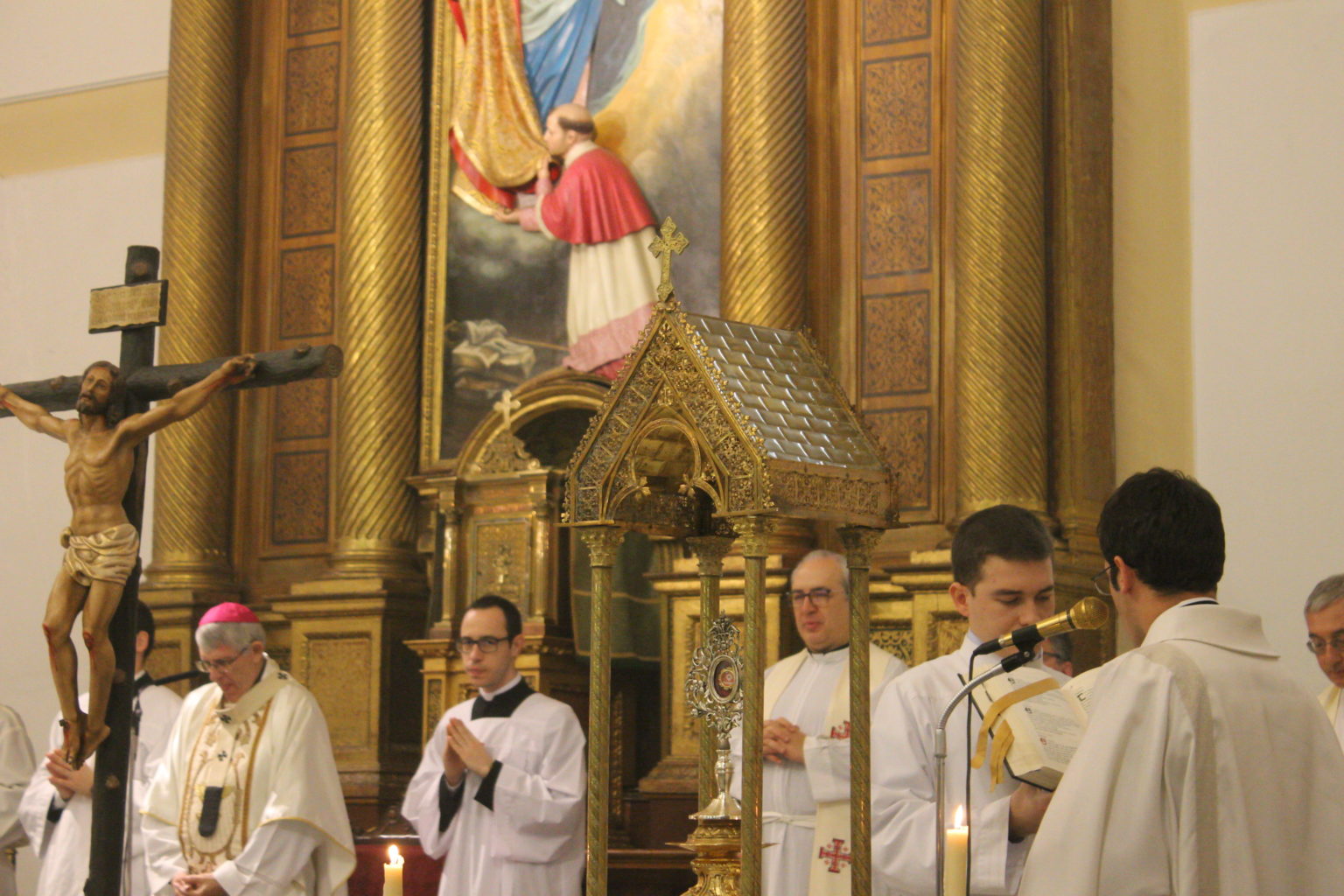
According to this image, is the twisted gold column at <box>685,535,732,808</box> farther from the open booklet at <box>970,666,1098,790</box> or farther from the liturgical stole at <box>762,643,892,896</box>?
the open booklet at <box>970,666,1098,790</box>

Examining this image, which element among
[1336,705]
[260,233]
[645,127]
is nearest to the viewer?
[1336,705]

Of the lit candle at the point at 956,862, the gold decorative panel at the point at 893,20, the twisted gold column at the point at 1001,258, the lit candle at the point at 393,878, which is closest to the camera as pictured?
the lit candle at the point at 956,862

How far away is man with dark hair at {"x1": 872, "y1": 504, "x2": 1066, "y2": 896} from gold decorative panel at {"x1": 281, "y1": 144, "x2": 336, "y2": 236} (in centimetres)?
603

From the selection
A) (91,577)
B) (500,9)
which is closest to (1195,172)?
(500,9)

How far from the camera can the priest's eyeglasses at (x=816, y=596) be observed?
6168 millimetres

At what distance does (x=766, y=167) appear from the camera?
8453 mm

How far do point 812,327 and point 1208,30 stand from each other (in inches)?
86.8

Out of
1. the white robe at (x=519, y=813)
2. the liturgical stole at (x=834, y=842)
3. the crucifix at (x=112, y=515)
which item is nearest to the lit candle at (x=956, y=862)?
the liturgical stole at (x=834, y=842)

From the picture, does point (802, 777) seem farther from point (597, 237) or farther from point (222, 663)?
point (597, 237)

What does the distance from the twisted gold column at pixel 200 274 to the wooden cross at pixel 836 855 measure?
189 inches

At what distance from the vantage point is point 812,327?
845 centimetres

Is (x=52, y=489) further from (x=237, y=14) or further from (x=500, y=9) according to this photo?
(x=500, y=9)

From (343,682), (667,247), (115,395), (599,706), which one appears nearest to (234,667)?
(115,395)

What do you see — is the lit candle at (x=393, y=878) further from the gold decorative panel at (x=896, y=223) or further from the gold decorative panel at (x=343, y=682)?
the gold decorative panel at (x=343, y=682)
